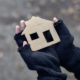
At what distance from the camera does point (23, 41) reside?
67.2 inches

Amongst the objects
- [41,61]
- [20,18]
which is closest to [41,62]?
[41,61]

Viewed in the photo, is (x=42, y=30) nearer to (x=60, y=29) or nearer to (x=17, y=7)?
(x=60, y=29)

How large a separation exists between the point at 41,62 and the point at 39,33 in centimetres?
15

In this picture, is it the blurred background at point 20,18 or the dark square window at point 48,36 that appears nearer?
the dark square window at point 48,36

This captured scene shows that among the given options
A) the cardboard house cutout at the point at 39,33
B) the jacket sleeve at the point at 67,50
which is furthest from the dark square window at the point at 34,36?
the jacket sleeve at the point at 67,50

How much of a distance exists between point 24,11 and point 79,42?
80 cm

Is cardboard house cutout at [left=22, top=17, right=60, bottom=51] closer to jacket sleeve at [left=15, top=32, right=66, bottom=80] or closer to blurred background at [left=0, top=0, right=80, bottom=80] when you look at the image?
jacket sleeve at [left=15, top=32, right=66, bottom=80]

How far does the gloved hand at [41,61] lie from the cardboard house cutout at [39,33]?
0.03 m

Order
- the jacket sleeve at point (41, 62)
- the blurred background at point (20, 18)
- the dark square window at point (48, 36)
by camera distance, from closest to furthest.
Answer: the jacket sleeve at point (41, 62)
the dark square window at point (48, 36)
the blurred background at point (20, 18)

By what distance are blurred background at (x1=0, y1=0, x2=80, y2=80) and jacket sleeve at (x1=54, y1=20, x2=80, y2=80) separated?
4.37ft

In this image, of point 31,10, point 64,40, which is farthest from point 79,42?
point 64,40

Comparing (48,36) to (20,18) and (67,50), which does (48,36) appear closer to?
(67,50)

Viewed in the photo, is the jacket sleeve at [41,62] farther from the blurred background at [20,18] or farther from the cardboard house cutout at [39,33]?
the blurred background at [20,18]

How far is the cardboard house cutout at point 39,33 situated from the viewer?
171 cm
